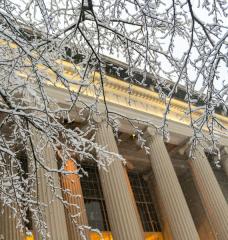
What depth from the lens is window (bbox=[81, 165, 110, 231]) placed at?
23.3 m

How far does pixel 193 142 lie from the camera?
661cm

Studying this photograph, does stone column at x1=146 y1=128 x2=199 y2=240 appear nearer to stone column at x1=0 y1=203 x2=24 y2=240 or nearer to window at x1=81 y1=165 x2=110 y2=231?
window at x1=81 y1=165 x2=110 y2=231

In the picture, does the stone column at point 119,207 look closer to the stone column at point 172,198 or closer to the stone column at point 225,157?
the stone column at point 172,198

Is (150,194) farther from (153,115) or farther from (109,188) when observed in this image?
(109,188)

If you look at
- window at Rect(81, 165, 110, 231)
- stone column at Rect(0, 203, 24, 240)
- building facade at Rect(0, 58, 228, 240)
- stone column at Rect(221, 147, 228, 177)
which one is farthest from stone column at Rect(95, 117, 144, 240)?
stone column at Rect(221, 147, 228, 177)

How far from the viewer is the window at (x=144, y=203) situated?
2722 centimetres

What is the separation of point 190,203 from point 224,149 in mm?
5577

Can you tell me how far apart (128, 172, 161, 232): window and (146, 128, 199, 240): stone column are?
7662mm

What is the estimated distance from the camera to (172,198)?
19.2 metres

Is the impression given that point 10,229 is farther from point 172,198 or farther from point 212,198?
point 212,198

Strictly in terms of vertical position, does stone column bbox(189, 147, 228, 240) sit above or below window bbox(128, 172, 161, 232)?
below

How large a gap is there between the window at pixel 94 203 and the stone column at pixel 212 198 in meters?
6.23

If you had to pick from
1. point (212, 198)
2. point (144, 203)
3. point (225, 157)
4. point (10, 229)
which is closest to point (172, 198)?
point (212, 198)

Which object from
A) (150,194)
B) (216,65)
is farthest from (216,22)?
(150,194)
